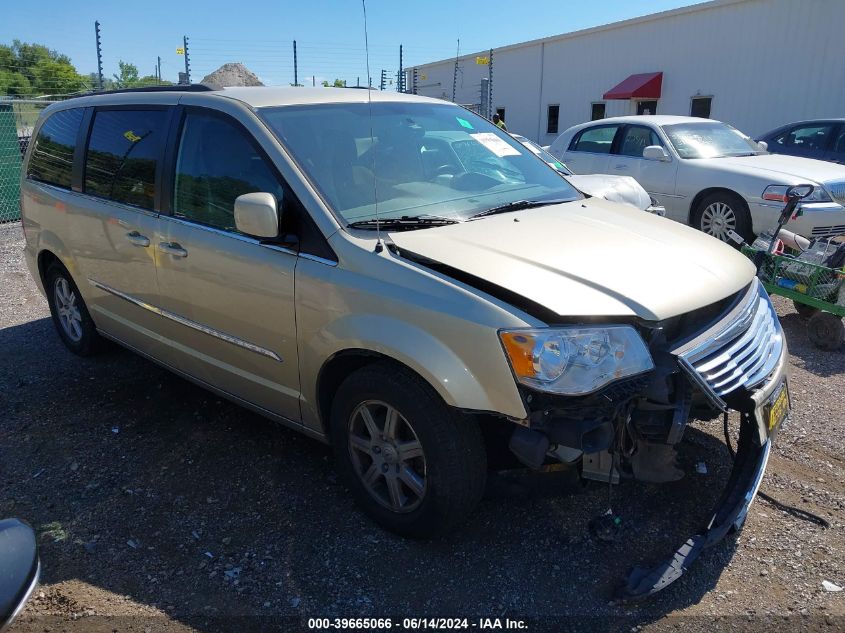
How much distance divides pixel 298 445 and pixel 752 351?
95.2 inches

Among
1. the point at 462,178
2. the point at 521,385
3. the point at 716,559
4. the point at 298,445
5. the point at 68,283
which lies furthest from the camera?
the point at 68,283

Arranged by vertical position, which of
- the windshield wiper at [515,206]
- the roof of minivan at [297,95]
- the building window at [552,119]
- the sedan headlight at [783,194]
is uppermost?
the building window at [552,119]

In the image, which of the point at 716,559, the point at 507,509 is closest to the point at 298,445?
the point at 507,509

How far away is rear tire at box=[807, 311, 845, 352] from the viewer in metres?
5.11

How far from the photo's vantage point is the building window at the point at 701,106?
20.1 m

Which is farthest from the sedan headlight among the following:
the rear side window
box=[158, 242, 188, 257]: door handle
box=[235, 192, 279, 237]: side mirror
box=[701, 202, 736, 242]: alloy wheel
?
the rear side window

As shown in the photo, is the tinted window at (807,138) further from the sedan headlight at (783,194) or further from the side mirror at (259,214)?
the side mirror at (259,214)

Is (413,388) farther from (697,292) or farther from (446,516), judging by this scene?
(697,292)

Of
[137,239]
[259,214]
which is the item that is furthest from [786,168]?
[137,239]

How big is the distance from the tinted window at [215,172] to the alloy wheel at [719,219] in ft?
20.9

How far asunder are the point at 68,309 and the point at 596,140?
7725 mm

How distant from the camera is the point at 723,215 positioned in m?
7.89

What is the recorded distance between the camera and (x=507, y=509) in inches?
124

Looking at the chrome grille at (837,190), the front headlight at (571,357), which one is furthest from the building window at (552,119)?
the front headlight at (571,357)
